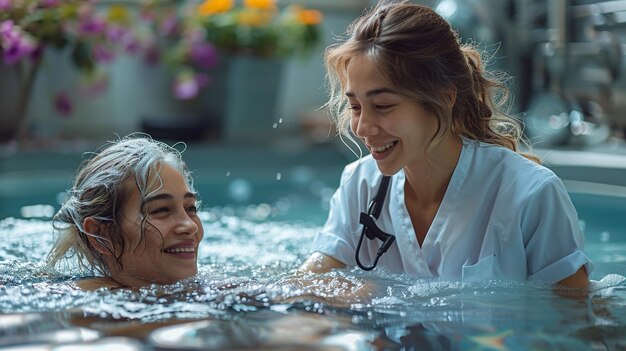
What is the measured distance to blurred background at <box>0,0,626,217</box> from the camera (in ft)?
17.0

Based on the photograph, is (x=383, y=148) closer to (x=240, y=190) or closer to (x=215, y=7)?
(x=240, y=190)

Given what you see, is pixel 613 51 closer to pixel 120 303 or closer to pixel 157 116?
pixel 157 116

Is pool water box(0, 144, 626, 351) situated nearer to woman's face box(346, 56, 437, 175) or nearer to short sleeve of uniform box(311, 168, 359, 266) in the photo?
short sleeve of uniform box(311, 168, 359, 266)

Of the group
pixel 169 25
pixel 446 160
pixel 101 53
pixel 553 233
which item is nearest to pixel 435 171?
pixel 446 160

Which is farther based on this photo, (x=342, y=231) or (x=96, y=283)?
(x=342, y=231)

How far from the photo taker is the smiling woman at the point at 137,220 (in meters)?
2.01

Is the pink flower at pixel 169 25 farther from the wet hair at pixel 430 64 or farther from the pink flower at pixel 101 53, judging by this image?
the wet hair at pixel 430 64

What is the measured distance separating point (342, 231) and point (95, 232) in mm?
716

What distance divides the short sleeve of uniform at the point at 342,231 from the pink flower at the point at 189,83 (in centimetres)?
392

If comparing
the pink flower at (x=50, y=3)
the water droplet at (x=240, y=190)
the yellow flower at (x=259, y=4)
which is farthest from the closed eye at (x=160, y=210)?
the yellow flower at (x=259, y=4)

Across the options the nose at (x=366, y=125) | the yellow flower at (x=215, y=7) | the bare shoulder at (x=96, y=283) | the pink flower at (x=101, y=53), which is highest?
the yellow flower at (x=215, y=7)

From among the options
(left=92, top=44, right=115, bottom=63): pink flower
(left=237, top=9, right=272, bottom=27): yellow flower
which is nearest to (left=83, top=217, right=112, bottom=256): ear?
(left=92, top=44, right=115, bottom=63): pink flower

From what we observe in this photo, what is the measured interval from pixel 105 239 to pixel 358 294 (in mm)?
593

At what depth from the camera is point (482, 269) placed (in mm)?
2117
